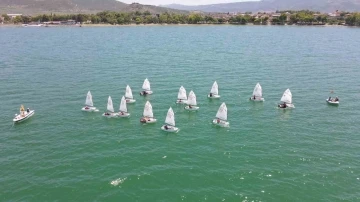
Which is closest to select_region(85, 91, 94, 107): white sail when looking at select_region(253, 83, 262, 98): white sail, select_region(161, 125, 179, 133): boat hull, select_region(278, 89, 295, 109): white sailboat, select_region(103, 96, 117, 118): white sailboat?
select_region(103, 96, 117, 118): white sailboat

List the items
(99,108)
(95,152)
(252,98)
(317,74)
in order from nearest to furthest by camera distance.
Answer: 1. (95,152)
2. (99,108)
3. (252,98)
4. (317,74)

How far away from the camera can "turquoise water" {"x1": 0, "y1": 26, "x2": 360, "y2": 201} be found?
51469 millimetres

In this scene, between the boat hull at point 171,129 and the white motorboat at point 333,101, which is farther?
the white motorboat at point 333,101

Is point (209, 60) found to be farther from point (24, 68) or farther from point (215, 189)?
point (215, 189)

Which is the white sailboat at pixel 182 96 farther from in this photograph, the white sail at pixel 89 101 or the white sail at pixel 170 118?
the white sail at pixel 89 101

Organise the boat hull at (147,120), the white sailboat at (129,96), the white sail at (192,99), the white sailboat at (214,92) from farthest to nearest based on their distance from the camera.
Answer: the white sailboat at (214,92)
the white sailboat at (129,96)
the white sail at (192,99)
the boat hull at (147,120)

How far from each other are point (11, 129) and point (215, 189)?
1921 inches

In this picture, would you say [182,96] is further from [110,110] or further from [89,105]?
[89,105]

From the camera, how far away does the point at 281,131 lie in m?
72.3

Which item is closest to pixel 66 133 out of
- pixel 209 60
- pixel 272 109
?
pixel 272 109

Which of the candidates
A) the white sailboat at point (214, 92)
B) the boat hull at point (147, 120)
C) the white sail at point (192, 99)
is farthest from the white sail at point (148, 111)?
the white sailboat at point (214, 92)

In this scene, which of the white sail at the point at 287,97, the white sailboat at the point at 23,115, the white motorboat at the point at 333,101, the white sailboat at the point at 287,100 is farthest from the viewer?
the white motorboat at the point at 333,101

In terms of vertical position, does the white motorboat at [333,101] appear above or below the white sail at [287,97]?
below

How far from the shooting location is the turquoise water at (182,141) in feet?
169
